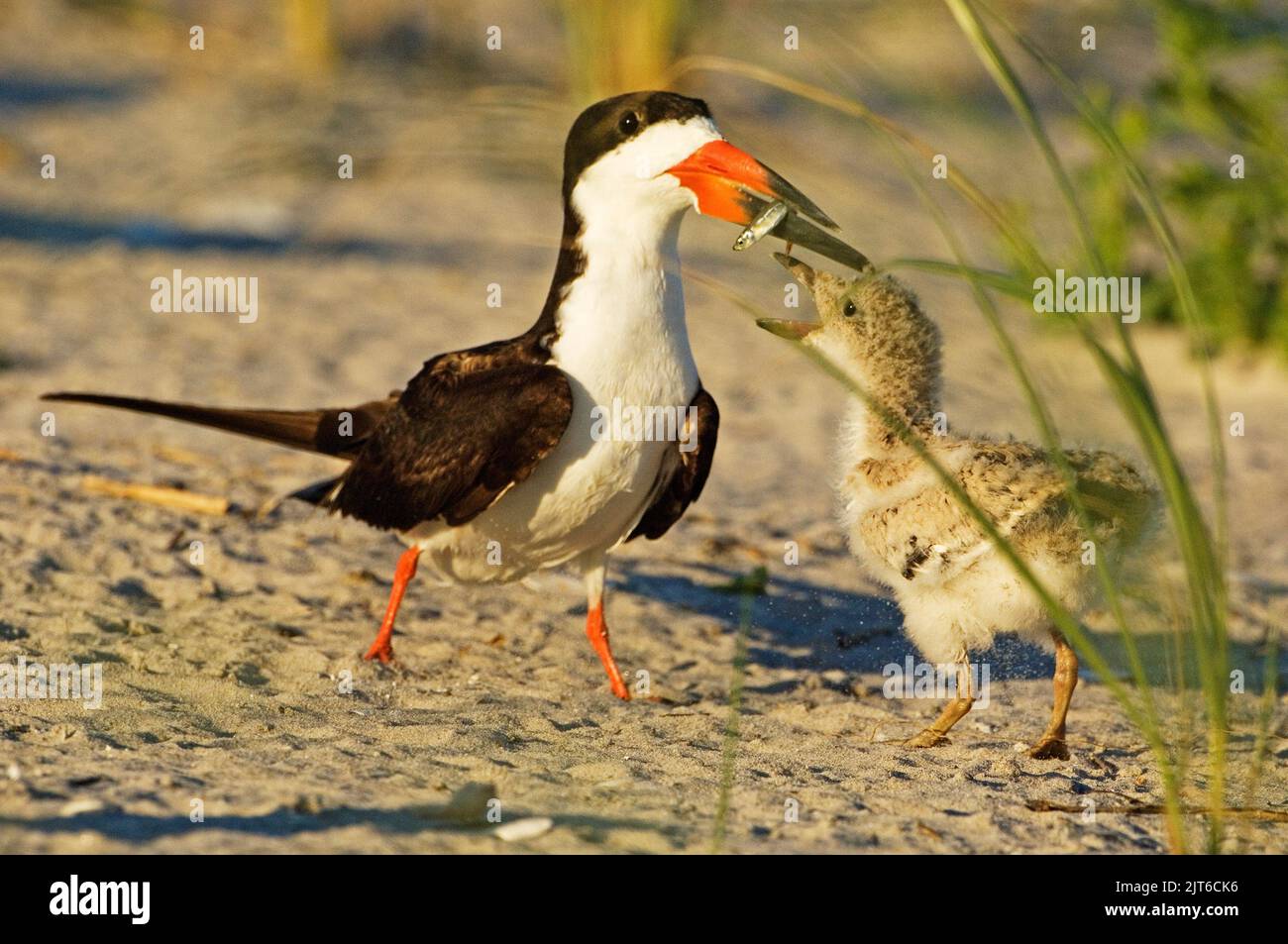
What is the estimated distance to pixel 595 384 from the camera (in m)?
4.16

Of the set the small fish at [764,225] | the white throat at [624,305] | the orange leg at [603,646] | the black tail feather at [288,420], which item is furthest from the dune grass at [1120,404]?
the black tail feather at [288,420]

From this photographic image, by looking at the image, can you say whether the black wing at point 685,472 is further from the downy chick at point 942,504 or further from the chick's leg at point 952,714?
the chick's leg at point 952,714

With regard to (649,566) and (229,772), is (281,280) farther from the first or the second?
(229,772)

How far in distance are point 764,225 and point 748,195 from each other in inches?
5.4

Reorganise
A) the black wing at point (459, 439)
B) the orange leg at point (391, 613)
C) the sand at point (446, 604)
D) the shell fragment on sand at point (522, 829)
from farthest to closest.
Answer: the orange leg at point (391, 613), the black wing at point (459, 439), the sand at point (446, 604), the shell fragment on sand at point (522, 829)

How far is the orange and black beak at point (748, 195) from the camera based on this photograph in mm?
3951

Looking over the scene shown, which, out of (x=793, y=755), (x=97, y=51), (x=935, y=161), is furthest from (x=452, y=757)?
(x=97, y=51)

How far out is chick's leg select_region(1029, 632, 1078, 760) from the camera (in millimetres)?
3928

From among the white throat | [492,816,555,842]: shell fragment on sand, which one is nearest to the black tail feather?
the white throat

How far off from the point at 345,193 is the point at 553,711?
6.43m

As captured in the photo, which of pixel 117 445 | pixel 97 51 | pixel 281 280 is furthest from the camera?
pixel 97 51

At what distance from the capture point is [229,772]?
11.4ft

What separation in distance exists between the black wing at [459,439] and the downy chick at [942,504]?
65 centimetres

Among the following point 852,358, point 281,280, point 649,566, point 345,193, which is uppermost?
point 345,193
